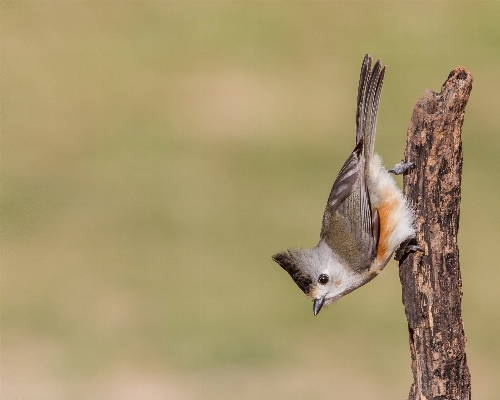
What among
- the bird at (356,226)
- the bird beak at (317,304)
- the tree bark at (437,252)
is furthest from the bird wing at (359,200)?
the tree bark at (437,252)

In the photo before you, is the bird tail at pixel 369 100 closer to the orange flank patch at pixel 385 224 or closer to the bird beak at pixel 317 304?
the orange flank patch at pixel 385 224

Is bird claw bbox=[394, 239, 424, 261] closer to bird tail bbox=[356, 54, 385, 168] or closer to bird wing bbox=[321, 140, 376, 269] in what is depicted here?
bird wing bbox=[321, 140, 376, 269]

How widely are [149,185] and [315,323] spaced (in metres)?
3.65

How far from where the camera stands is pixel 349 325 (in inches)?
394

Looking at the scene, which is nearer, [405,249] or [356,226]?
[405,249]

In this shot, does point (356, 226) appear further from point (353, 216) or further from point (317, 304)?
point (317, 304)

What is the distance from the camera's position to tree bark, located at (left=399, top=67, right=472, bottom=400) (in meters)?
4.72

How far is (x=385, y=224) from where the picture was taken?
574cm

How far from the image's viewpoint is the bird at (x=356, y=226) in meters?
5.98

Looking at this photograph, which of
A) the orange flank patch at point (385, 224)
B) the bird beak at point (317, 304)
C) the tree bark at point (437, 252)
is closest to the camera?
the tree bark at point (437, 252)

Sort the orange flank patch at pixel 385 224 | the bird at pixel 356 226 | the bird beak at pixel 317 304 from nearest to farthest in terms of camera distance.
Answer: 1. the orange flank patch at pixel 385 224
2. the bird at pixel 356 226
3. the bird beak at pixel 317 304

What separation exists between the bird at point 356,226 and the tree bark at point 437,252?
994 mm

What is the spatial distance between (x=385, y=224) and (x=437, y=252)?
3.12 ft

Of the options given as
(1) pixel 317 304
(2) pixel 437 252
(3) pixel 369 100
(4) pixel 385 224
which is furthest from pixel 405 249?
(3) pixel 369 100
